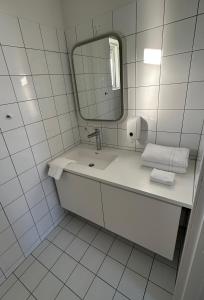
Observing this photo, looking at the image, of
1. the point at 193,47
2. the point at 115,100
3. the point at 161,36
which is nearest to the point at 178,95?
the point at 193,47

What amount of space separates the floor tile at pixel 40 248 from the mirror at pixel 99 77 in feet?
4.31

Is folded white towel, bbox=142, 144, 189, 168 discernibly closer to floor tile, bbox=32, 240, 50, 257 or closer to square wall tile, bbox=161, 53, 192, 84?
square wall tile, bbox=161, 53, 192, 84

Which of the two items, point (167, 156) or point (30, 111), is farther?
point (30, 111)

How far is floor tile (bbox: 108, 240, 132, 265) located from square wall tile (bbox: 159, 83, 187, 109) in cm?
127

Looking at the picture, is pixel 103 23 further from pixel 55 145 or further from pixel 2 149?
pixel 2 149

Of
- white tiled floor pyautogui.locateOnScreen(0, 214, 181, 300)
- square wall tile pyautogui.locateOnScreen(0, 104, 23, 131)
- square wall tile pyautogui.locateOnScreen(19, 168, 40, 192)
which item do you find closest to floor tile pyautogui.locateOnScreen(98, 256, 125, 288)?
white tiled floor pyautogui.locateOnScreen(0, 214, 181, 300)

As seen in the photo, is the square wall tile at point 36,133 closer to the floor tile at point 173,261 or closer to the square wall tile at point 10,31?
the square wall tile at point 10,31

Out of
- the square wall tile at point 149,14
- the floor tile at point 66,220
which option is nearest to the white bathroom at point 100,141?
the square wall tile at point 149,14

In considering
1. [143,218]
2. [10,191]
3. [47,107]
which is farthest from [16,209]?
[143,218]

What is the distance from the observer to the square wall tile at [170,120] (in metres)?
1.18

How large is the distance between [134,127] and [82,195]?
0.74m

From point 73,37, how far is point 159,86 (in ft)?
2.89

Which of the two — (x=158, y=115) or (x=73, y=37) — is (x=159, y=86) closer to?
(x=158, y=115)

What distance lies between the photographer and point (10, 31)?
1.02 m
